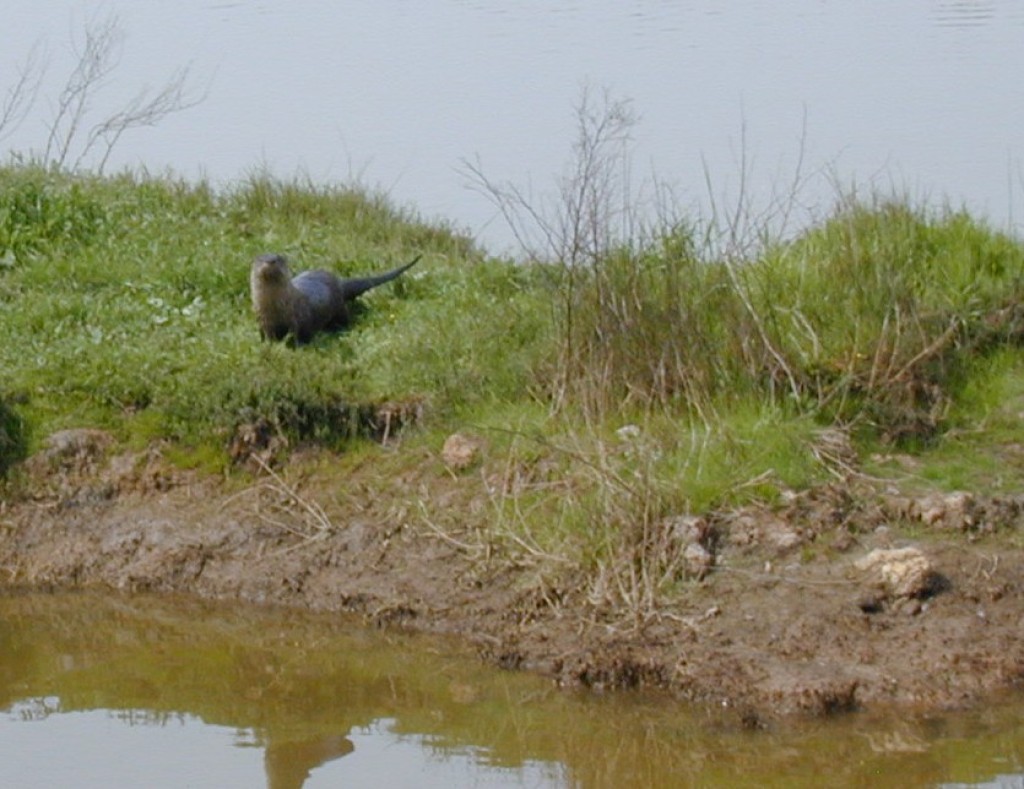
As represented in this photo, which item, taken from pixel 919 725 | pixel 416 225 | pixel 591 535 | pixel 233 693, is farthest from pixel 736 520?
pixel 416 225

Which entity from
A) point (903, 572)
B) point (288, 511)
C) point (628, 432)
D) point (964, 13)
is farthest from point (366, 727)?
point (964, 13)

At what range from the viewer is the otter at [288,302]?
8.99m

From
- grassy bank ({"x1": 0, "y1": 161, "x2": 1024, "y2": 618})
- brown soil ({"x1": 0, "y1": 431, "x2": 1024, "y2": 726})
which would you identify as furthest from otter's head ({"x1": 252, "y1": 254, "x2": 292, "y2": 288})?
brown soil ({"x1": 0, "y1": 431, "x2": 1024, "y2": 726})

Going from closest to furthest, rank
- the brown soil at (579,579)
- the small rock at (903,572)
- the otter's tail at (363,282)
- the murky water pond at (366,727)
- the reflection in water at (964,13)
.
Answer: the murky water pond at (366,727) → the brown soil at (579,579) → the small rock at (903,572) → the otter's tail at (363,282) → the reflection in water at (964,13)

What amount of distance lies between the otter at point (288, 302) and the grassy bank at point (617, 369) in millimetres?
116

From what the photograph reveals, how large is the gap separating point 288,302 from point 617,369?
193cm

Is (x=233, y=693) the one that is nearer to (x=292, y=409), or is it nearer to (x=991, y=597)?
(x=292, y=409)

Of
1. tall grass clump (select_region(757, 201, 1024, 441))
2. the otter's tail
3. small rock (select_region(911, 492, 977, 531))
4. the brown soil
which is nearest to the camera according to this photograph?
the brown soil

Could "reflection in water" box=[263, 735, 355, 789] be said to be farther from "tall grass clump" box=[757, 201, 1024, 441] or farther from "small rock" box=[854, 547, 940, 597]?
"tall grass clump" box=[757, 201, 1024, 441]

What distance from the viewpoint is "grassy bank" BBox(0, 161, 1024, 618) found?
7.30 metres

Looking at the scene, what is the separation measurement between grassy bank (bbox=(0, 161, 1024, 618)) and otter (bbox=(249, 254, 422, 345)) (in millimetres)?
116

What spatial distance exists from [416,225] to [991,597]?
19.0 feet

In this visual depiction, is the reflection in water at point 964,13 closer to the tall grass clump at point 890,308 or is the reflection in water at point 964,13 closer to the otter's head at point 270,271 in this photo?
the tall grass clump at point 890,308

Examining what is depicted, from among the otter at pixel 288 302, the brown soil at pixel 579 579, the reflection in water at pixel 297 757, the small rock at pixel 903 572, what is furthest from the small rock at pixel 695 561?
the otter at pixel 288 302
